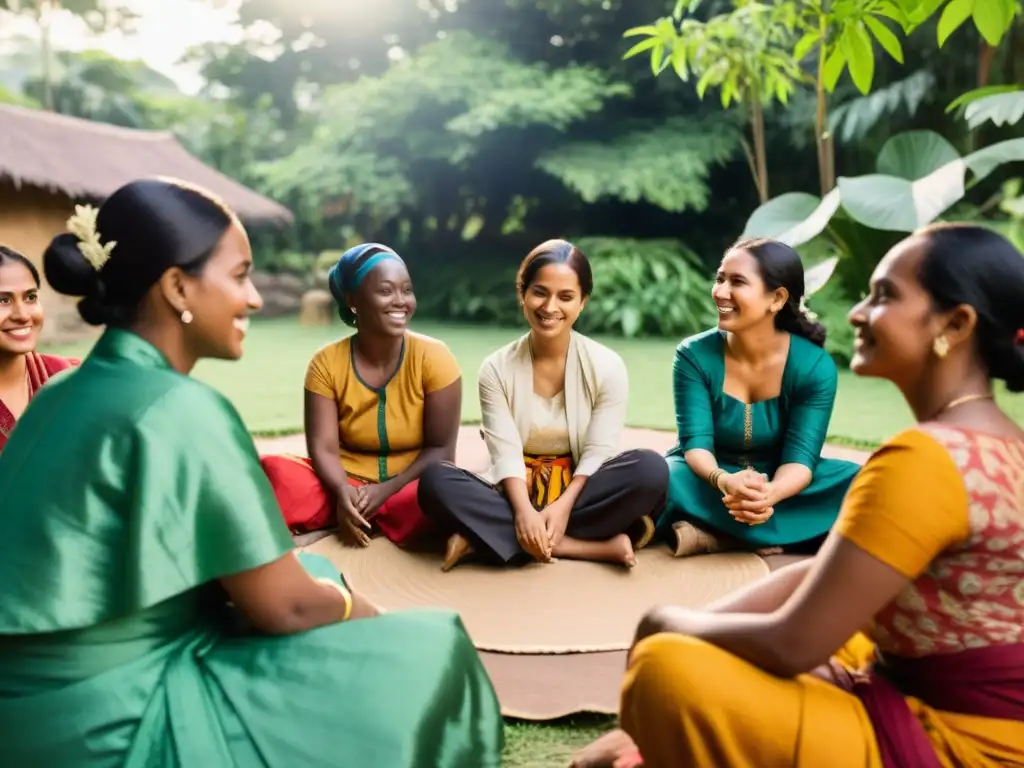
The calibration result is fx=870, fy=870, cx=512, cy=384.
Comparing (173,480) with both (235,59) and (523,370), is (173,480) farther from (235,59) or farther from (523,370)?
(235,59)

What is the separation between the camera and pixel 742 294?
10.5 feet

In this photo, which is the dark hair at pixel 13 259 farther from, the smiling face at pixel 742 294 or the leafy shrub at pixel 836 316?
the leafy shrub at pixel 836 316

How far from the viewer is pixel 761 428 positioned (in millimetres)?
3416

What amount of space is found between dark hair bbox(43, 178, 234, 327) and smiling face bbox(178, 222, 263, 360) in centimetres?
3

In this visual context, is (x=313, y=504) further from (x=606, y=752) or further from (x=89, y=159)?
(x=89, y=159)

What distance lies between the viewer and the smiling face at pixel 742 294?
3.18 m

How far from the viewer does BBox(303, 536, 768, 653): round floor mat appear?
2.66 m

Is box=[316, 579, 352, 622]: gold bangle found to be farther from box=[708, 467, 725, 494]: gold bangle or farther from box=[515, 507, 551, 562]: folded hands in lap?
box=[708, 467, 725, 494]: gold bangle

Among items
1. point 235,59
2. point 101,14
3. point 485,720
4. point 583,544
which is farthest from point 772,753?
point 101,14

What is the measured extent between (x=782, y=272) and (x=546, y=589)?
1432 mm

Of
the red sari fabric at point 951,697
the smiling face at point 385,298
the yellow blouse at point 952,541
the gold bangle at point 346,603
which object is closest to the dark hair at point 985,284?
the yellow blouse at point 952,541

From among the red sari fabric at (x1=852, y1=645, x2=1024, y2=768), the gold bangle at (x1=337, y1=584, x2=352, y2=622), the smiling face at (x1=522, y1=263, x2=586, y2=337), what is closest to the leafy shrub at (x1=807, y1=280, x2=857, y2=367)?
the smiling face at (x1=522, y1=263, x2=586, y2=337)

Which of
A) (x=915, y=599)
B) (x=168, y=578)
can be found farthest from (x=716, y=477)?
(x=168, y=578)

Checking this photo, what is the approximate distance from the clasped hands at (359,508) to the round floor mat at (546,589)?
0.15 feet
